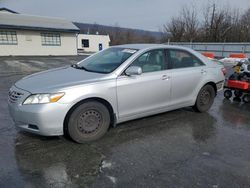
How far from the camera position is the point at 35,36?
72.5ft

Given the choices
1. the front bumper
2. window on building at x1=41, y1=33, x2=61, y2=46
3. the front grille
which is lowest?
the front bumper

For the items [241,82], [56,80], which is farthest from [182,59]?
[56,80]

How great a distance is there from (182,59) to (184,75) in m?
0.41

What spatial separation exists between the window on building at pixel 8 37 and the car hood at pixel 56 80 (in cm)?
2033

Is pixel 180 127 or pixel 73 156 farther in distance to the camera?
pixel 180 127

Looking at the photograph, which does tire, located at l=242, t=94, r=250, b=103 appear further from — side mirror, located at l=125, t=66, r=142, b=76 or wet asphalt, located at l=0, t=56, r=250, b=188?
side mirror, located at l=125, t=66, r=142, b=76

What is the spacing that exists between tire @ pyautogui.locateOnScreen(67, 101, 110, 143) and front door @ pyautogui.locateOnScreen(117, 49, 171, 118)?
0.34 m

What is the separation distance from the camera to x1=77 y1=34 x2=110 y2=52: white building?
43.5 metres

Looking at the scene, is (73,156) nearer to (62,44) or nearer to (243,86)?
(243,86)

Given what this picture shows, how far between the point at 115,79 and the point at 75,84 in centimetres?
70

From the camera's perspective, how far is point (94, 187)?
243 centimetres

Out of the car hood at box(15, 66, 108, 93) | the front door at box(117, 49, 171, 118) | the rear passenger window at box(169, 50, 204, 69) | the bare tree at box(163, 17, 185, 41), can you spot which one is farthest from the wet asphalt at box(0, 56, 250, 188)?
the bare tree at box(163, 17, 185, 41)

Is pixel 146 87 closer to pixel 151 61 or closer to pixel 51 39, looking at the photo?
pixel 151 61

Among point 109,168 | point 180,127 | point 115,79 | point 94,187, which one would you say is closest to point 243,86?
point 180,127
